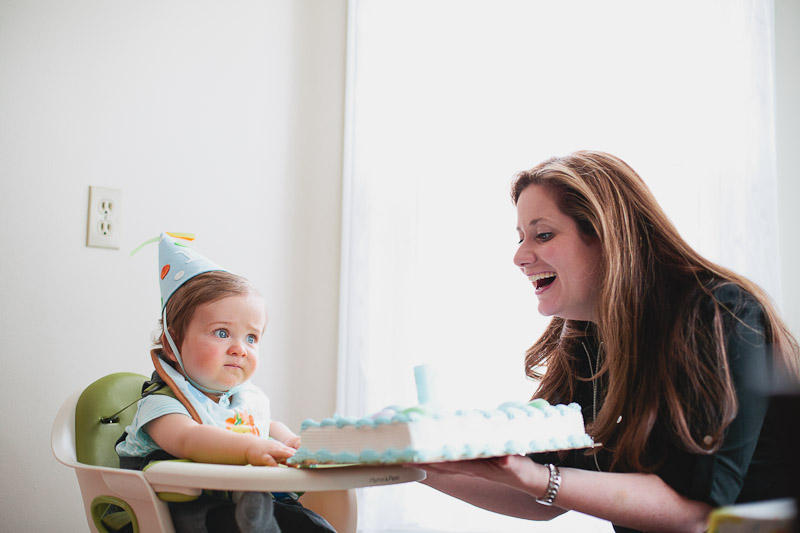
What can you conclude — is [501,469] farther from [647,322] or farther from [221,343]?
[221,343]

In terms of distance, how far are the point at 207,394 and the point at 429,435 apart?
1.96 feet

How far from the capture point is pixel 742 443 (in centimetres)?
94

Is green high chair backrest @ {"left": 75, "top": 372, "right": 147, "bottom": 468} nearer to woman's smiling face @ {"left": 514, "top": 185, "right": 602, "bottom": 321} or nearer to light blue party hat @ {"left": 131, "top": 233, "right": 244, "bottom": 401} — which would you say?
light blue party hat @ {"left": 131, "top": 233, "right": 244, "bottom": 401}

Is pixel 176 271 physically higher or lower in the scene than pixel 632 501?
higher

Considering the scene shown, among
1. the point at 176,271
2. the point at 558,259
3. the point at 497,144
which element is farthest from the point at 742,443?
the point at 497,144

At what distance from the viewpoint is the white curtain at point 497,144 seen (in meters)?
1.82

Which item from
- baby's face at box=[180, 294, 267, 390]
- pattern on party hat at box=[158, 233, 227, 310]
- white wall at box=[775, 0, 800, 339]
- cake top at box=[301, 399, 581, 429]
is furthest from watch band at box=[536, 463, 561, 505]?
white wall at box=[775, 0, 800, 339]

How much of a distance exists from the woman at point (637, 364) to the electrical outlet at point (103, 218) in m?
0.92

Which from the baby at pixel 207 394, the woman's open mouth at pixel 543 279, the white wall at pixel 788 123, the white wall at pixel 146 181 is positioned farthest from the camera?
the white wall at pixel 788 123

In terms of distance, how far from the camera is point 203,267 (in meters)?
1.17

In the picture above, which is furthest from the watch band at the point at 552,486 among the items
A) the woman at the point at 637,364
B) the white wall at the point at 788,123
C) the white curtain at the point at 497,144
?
the white wall at the point at 788,123

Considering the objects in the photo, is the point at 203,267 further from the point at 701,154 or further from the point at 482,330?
the point at 701,154

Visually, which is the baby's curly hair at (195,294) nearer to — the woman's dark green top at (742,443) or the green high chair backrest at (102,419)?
the green high chair backrest at (102,419)

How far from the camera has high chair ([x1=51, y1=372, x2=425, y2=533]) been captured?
2.68ft
